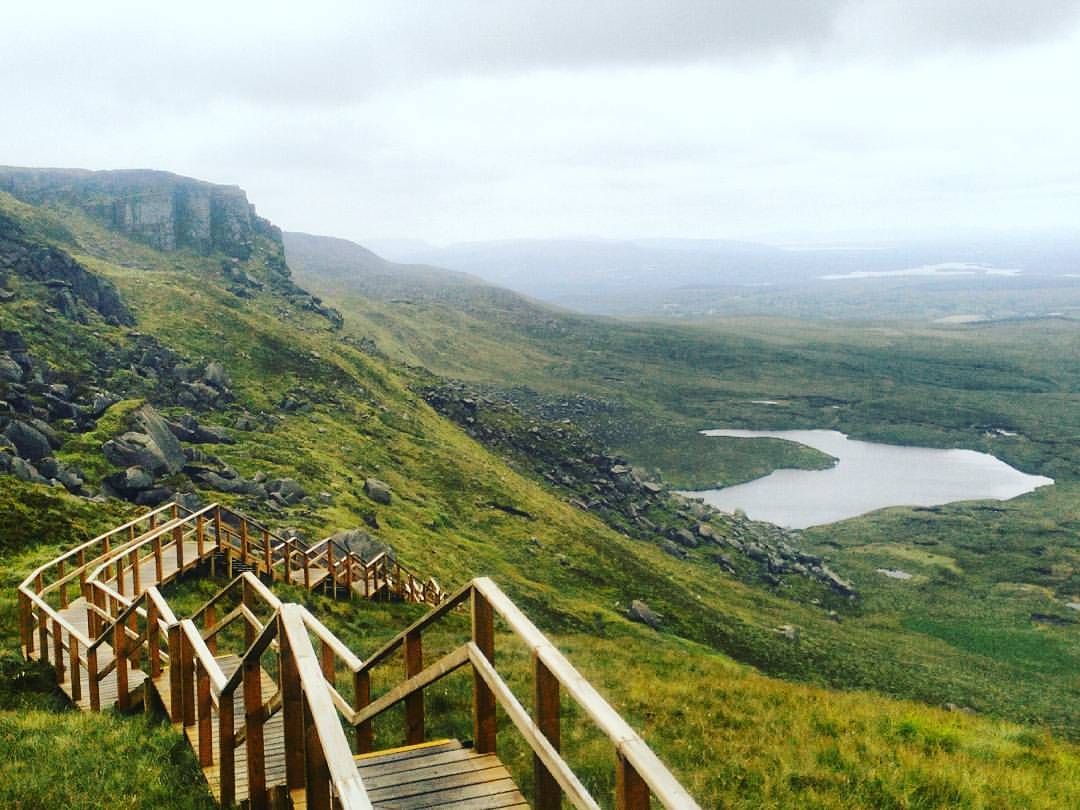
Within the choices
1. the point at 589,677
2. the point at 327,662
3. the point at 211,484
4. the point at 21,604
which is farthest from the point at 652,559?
the point at 327,662

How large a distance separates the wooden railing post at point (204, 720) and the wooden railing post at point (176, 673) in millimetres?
639

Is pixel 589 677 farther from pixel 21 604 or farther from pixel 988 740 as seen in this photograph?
pixel 21 604

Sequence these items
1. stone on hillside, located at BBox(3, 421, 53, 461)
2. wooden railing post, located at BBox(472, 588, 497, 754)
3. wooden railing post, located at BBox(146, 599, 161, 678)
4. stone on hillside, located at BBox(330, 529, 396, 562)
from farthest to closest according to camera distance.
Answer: stone on hillside, located at BBox(3, 421, 53, 461) < stone on hillside, located at BBox(330, 529, 396, 562) < wooden railing post, located at BBox(146, 599, 161, 678) < wooden railing post, located at BBox(472, 588, 497, 754)

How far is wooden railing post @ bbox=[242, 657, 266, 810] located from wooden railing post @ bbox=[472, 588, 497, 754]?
188cm

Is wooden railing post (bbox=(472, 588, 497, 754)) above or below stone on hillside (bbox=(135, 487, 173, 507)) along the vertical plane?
above

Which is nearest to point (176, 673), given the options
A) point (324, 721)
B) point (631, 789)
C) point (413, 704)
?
point (413, 704)

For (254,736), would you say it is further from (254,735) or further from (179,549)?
(179,549)

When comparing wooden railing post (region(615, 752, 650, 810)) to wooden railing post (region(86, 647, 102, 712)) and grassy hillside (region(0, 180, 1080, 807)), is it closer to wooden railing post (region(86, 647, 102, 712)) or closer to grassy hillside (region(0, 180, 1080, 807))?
grassy hillside (region(0, 180, 1080, 807))

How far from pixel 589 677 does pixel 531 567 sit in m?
28.4

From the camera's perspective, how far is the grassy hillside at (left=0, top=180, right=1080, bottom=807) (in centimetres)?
1096

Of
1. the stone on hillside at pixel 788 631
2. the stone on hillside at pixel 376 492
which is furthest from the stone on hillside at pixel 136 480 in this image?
the stone on hillside at pixel 788 631

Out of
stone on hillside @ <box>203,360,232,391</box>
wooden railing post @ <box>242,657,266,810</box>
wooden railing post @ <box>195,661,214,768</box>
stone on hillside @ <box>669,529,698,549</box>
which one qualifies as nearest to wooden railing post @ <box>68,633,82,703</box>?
wooden railing post @ <box>195,661,214,768</box>

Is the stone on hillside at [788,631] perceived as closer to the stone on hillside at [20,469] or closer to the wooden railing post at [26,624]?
the stone on hillside at [20,469]

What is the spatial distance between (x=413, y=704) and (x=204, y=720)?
2805 mm
